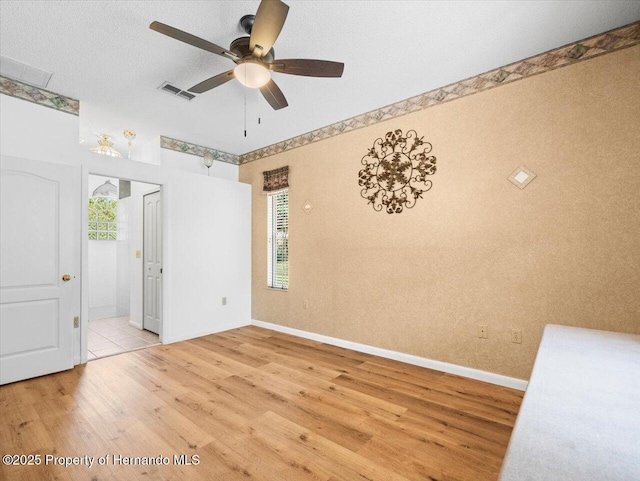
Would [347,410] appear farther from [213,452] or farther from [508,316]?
[508,316]

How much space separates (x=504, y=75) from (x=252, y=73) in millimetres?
2311

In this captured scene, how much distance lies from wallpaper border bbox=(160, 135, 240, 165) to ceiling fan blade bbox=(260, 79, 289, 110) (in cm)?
259

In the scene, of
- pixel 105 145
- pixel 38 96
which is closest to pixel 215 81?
pixel 38 96

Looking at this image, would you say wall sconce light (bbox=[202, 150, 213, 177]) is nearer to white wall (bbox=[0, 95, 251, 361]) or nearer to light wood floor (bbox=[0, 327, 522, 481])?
white wall (bbox=[0, 95, 251, 361])

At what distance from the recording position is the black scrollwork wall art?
3.26 m

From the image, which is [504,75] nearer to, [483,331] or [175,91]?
[483,331]

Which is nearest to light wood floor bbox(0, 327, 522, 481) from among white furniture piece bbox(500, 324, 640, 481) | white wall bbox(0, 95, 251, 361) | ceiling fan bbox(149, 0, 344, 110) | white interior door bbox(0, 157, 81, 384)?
white interior door bbox(0, 157, 81, 384)

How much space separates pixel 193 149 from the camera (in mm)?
4793

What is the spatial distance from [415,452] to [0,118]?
4.61m

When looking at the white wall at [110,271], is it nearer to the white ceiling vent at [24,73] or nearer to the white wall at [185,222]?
the white wall at [185,222]

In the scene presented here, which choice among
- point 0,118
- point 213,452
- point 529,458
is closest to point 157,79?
point 0,118

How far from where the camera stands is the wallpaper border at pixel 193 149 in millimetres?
4461

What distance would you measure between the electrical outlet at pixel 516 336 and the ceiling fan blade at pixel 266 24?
3060 millimetres

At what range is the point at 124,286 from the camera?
5879mm
